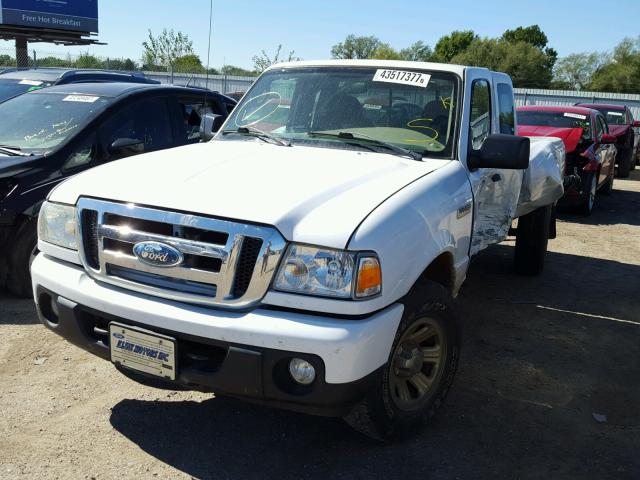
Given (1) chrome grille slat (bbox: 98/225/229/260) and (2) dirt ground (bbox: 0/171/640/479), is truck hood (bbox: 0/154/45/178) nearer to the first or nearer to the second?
(2) dirt ground (bbox: 0/171/640/479)

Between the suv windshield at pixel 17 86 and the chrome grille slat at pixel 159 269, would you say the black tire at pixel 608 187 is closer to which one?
the suv windshield at pixel 17 86

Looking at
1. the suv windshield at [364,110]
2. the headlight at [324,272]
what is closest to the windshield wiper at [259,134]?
the suv windshield at [364,110]

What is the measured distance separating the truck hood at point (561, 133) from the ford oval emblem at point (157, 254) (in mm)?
8281

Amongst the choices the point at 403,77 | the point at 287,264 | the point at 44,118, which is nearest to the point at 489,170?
the point at 403,77

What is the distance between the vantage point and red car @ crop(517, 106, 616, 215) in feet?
33.1

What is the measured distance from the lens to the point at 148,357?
2.78 meters

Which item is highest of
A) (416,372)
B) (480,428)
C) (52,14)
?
(52,14)

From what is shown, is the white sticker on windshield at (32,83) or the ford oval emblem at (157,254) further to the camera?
the white sticker on windshield at (32,83)

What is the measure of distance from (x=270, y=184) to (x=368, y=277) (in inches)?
27.9

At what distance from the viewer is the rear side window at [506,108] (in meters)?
4.96

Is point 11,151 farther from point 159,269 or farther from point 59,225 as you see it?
point 159,269

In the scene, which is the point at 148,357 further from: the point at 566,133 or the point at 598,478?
the point at 566,133

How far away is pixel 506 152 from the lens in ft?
12.2

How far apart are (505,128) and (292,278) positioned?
3089 millimetres
